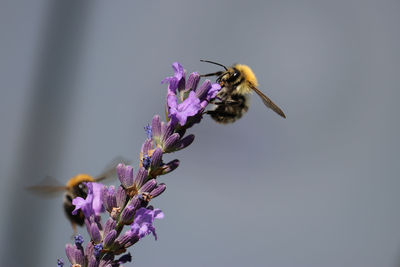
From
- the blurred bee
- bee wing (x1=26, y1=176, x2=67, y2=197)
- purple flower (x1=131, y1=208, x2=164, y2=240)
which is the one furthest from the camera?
bee wing (x1=26, y1=176, x2=67, y2=197)

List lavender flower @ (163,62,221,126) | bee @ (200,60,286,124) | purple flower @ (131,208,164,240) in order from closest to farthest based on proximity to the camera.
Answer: purple flower @ (131,208,164,240), lavender flower @ (163,62,221,126), bee @ (200,60,286,124)

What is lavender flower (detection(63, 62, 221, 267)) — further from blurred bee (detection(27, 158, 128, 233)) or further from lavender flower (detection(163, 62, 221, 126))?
blurred bee (detection(27, 158, 128, 233))

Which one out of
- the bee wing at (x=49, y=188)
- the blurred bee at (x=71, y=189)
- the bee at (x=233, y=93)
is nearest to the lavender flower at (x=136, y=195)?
the bee at (x=233, y=93)

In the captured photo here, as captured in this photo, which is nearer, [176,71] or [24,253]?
[176,71]

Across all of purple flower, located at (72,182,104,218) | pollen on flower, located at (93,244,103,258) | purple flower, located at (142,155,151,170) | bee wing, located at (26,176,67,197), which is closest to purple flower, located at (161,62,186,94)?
purple flower, located at (142,155,151,170)

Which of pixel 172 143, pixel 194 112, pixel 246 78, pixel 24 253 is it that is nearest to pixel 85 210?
pixel 172 143

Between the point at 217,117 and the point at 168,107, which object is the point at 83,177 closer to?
the point at 217,117

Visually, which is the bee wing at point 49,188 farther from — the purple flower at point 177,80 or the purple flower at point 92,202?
the purple flower at point 177,80

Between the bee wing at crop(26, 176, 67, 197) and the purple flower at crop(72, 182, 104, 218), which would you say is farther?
the bee wing at crop(26, 176, 67, 197)

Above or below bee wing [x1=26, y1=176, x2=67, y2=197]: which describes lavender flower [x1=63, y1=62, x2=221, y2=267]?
below
